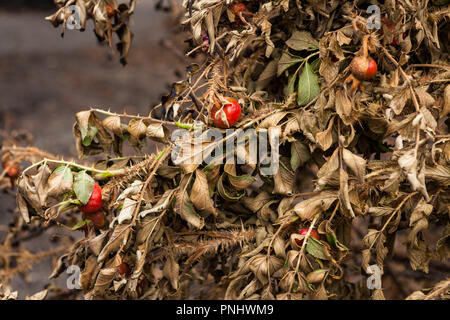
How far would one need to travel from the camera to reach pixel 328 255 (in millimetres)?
656

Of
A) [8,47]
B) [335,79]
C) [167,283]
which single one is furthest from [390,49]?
[8,47]

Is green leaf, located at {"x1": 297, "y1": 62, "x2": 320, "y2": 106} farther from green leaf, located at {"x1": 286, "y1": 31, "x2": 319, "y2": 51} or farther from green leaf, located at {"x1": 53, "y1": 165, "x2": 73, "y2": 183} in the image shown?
green leaf, located at {"x1": 53, "y1": 165, "x2": 73, "y2": 183}

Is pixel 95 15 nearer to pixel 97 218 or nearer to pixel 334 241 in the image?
pixel 97 218

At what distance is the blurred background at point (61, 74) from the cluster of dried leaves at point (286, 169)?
1463mm

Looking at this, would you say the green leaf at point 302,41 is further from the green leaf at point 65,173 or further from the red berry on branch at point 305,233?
the green leaf at point 65,173

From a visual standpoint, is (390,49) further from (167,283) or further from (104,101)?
(104,101)

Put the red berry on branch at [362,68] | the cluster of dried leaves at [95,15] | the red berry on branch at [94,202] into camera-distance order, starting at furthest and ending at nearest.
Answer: the cluster of dried leaves at [95,15]
the red berry on branch at [94,202]
the red berry on branch at [362,68]

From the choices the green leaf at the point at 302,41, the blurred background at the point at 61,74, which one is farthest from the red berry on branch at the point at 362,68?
the blurred background at the point at 61,74

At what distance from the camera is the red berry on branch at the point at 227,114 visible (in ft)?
2.20

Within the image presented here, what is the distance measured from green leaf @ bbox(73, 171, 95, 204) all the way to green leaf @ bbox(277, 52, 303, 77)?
36 cm

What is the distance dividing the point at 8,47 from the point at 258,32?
12.2 ft

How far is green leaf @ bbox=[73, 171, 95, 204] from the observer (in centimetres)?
69

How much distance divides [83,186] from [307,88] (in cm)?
38

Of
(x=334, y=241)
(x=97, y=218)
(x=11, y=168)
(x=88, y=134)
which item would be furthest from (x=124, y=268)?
(x=11, y=168)
